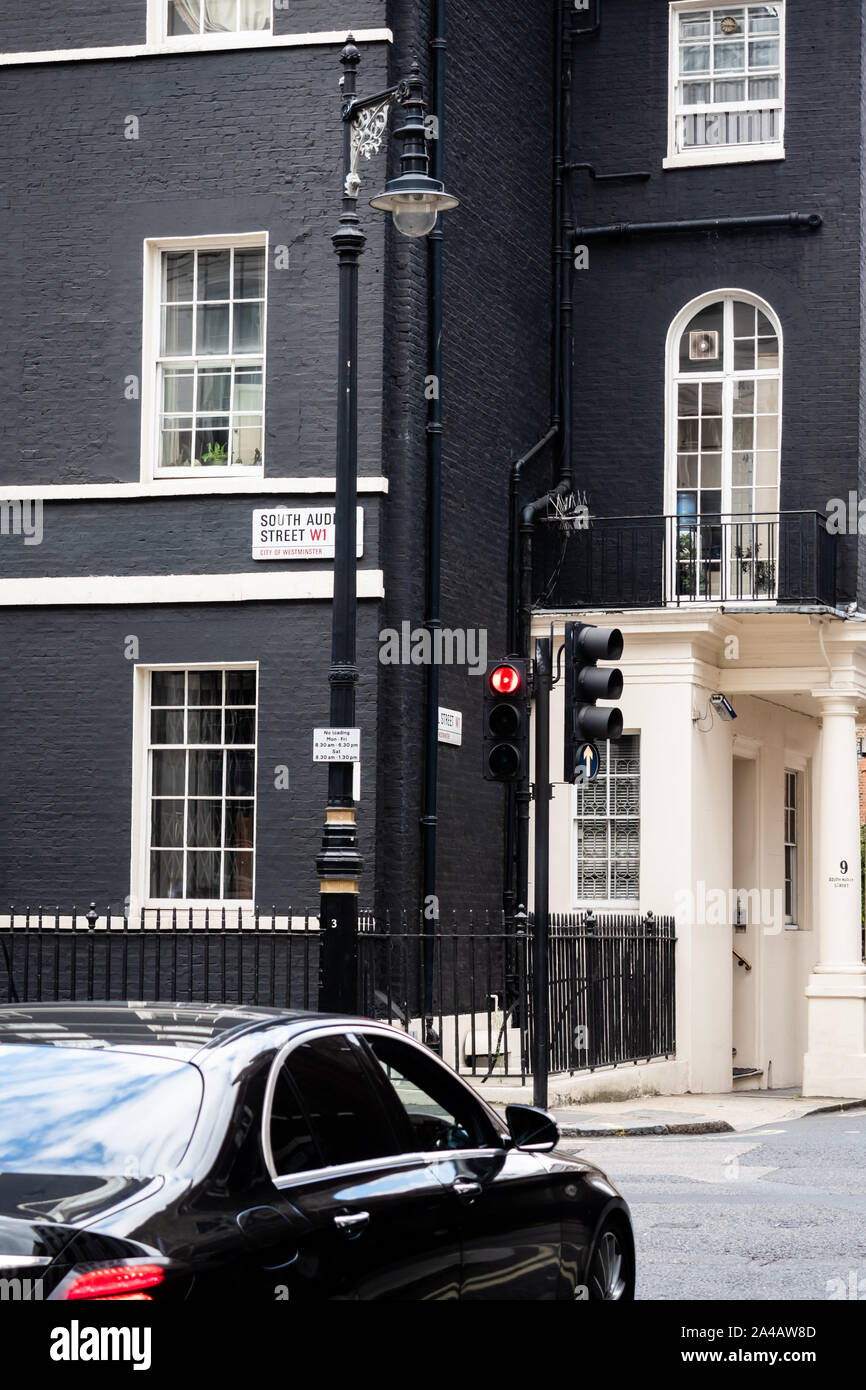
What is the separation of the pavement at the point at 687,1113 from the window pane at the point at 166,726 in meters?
4.21

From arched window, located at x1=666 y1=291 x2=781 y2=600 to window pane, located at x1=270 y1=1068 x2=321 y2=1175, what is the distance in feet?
53.3

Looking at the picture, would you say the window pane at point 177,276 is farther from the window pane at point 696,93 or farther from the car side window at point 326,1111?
the car side window at point 326,1111

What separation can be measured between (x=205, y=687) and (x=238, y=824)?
1.25 metres

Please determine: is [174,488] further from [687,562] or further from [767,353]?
[767,353]

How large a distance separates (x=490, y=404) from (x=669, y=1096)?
675 centimetres

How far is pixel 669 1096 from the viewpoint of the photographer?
64.0 feet

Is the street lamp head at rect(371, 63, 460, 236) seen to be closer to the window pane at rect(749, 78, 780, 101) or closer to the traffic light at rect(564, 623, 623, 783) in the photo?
the traffic light at rect(564, 623, 623, 783)

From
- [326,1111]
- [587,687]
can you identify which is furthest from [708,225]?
[326,1111]

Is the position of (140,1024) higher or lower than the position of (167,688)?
lower

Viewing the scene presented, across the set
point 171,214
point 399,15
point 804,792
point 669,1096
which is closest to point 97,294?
point 171,214

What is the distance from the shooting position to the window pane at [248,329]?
60.2 ft

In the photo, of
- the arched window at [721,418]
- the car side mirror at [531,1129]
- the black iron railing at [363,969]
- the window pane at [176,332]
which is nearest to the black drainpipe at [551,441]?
the arched window at [721,418]

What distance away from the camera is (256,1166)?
16.8 feet
